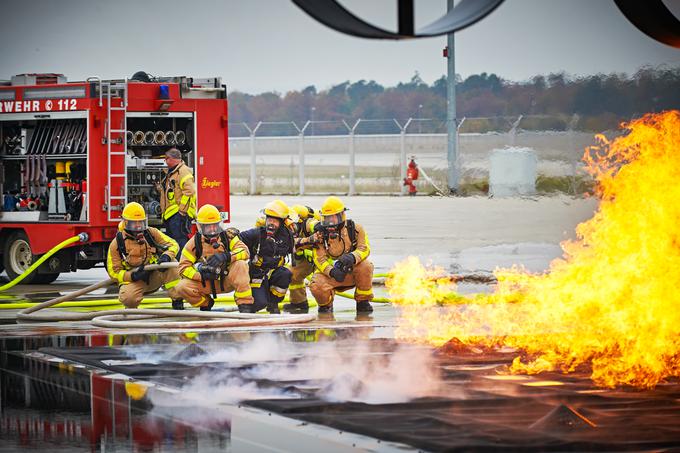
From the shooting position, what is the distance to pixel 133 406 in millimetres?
8867

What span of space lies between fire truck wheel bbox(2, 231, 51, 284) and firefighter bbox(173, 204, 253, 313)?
4740 millimetres

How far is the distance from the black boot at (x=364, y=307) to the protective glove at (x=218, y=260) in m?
1.76

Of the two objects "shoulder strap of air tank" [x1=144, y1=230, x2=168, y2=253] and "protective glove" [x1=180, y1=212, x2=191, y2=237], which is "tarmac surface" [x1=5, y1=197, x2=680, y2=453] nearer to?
"shoulder strap of air tank" [x1=144, y1=230, x2=168, y2=253]

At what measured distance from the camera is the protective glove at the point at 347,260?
14219 millimetres

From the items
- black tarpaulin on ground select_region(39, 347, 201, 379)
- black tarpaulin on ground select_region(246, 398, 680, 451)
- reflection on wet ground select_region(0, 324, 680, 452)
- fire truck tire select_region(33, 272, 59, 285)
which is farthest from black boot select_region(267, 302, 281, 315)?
black tarpaulin on ground select_region(246, 398, 680, 451)

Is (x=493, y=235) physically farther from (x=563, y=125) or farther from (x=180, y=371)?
(x=180, y=371)

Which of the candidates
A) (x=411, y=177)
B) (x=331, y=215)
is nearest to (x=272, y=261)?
(x=331, y=215)

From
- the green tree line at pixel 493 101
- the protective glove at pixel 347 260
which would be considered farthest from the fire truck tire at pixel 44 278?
the green tree line at pixel 493 101

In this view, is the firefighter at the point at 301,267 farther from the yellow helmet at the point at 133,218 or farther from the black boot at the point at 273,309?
the yellow helmet at the point at 133,218

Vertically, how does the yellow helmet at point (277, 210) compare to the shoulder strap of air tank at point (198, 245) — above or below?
above

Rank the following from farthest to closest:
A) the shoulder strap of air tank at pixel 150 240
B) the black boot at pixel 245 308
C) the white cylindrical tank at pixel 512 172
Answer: the white cylindrical tank at pixel 512 172 < the shoulder strap of air tank at pixel 150 240 < the black boot at pixel 245 308

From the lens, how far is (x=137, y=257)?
48.2 ft

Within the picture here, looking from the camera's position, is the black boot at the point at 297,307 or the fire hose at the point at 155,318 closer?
the fire hose at the point at 155,318

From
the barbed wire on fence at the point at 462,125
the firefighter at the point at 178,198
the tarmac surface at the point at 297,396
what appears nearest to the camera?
the tarmac surface at the point at 297,396
